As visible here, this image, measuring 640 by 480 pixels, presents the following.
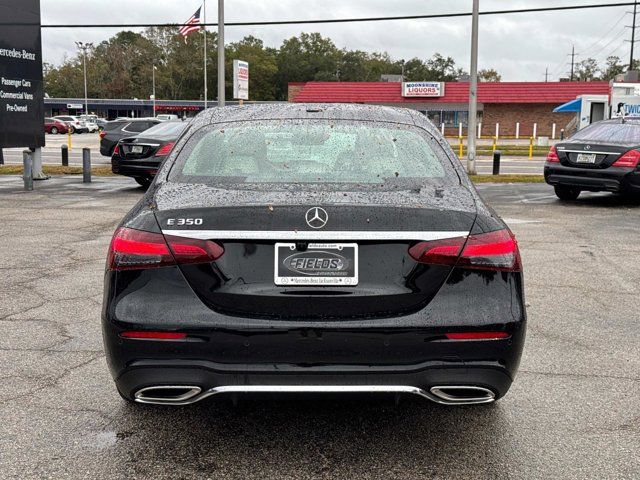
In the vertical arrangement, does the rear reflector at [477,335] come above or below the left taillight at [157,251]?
below

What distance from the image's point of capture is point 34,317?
5.61 m

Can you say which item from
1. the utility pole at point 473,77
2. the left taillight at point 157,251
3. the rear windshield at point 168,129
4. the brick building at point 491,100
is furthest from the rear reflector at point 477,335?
the brick building at point 491,100

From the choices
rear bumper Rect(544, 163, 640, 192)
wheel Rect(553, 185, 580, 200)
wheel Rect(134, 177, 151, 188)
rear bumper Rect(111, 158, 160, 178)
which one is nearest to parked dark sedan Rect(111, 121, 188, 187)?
rear bumper Rect(111, 158, 160, 178)

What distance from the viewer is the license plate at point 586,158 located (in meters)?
12.6

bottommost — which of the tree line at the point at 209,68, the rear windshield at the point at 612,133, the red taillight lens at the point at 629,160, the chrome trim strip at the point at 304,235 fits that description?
the chrome trim strip at the point at 304,235

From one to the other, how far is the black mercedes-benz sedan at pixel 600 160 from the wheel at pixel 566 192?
238 millimetres

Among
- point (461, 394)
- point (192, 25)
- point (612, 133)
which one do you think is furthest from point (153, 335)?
point (192, 25)

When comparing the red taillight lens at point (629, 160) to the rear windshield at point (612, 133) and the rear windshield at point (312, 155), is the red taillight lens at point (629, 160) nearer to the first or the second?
the rear windshield at point (612, 133)

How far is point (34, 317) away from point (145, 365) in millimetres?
3035

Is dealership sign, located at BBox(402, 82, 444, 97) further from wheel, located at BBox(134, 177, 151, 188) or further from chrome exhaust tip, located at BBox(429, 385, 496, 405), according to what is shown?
chrome exhaust tip, located at BBox(429, 385, 496, 405)

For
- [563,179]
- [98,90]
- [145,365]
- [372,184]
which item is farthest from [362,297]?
[98,90]

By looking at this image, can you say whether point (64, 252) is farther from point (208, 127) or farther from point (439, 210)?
point (439, 210)

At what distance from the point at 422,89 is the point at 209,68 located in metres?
75.1

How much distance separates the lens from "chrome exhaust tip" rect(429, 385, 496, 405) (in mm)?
2984
